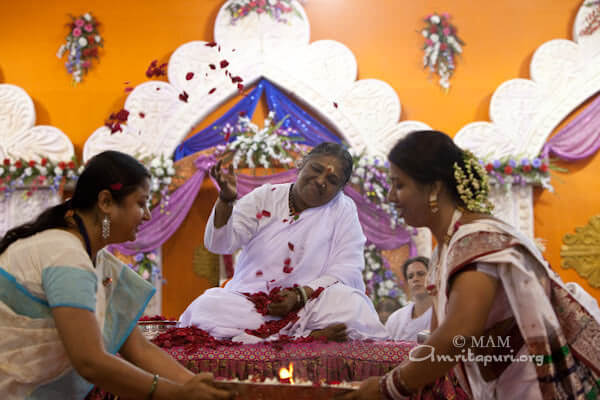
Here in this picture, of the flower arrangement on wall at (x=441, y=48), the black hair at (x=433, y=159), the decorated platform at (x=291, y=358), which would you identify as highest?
the flower arrangement on wall at (x=441, y=48)

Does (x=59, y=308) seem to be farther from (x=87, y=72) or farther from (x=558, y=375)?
(x=87, y=72)

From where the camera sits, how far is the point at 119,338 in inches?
93.9

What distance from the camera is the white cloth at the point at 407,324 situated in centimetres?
438

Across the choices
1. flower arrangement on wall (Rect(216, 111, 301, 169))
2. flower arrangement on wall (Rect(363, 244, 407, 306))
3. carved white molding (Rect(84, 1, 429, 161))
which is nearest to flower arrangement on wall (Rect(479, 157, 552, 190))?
carved white molding (Rect(84, 1, 429, 161))

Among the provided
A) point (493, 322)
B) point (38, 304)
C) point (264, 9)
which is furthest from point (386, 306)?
point (38, 304)

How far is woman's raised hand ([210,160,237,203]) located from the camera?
3582mm

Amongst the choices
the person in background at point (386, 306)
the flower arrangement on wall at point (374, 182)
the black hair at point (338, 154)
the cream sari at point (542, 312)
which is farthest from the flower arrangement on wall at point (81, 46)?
the cream sari at point (542, 312)

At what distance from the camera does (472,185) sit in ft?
7.44

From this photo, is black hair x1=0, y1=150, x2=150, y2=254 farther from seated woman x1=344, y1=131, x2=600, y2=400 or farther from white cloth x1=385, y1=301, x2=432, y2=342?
white cloth x1=385, y1=301, x2=432, y2=342

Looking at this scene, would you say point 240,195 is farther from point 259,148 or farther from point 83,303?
point 83,303

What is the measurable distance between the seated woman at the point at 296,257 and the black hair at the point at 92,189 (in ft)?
4.09

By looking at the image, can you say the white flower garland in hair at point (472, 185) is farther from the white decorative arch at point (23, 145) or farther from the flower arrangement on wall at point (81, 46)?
the flower arrangement on wall at point (81, 46)

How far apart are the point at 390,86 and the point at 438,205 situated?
532cm

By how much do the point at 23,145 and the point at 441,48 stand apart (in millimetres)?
5246
